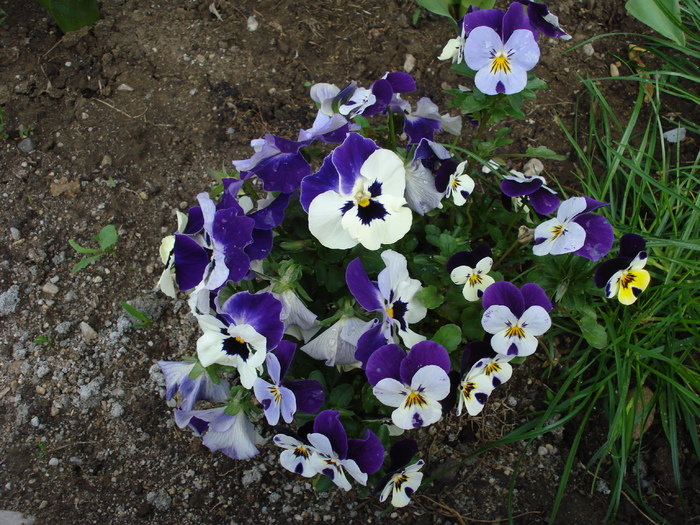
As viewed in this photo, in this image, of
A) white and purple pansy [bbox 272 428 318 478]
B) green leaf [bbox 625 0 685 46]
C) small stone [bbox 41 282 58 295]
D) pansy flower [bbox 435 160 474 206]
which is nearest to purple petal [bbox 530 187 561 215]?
pansy flower [bbox 435 160 474 206]

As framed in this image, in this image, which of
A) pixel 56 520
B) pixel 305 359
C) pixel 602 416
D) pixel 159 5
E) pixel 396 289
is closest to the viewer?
pixel 396 289

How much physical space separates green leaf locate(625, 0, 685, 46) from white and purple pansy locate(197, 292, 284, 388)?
1.71m

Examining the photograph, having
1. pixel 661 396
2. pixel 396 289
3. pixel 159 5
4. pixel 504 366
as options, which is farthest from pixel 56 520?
pixel 159 5

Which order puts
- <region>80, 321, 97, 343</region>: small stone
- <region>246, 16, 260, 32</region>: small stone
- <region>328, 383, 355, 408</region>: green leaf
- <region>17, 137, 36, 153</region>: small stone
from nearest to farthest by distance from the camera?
<region>328, 383, 355, 408</region>: green leaf, <region>80, 321, 97, 343</region>: small stone, <region>17, 137, 36, 153</region>: small stone, <region>246, 16, 260, 32</region>: small stone

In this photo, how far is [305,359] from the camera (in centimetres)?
135

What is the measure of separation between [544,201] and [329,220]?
19.2 inches

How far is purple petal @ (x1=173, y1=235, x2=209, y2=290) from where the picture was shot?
39.6 inches

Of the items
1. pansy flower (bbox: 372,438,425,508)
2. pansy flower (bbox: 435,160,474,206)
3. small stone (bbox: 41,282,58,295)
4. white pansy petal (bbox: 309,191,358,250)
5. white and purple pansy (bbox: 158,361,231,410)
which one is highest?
white pansy petal (bbox: 309,191,358,250)

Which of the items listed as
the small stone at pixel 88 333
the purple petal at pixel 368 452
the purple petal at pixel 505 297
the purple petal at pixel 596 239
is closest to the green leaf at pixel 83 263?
the small stone at pixel 88 333

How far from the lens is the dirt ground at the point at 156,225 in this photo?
1.56 metres

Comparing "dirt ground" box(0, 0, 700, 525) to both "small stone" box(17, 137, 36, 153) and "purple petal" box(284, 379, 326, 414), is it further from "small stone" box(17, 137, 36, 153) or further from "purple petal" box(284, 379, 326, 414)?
"purple petal" box(284, 379, 326, 414)

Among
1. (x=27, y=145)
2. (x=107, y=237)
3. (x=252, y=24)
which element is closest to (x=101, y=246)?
(x=107, y=237)

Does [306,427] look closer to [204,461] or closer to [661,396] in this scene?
[204,461]

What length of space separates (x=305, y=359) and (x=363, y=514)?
498 millimetres
